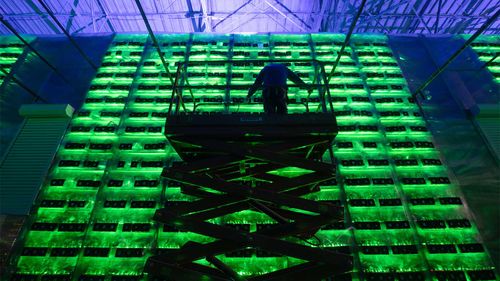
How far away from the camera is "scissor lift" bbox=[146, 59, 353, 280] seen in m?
3.94

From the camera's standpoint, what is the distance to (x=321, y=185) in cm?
700

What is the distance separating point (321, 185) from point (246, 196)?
10.8 feet

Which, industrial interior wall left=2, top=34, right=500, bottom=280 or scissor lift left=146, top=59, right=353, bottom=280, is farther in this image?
industrial interior wall left=2, top=34, right=500, bottom=280

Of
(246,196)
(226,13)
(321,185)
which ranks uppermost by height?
(226,13)

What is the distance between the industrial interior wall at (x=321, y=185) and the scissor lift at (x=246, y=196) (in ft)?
4.66

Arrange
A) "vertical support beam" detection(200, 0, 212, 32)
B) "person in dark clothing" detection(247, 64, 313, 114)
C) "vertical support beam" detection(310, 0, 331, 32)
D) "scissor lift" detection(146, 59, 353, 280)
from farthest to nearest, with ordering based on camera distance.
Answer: "vertical support beam" detection(310, 0, 331, 32), "vertical support beam" detection(200, 0, 212, 32), "person in dark clothing" detection(247, 64, 313, 114), "scissor lift" detection(146, 59, 353, 280)

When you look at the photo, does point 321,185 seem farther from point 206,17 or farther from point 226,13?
point 206,17

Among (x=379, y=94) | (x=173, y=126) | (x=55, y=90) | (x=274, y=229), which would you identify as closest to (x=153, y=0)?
(x=55, y=90)

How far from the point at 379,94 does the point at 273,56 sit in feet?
10.8

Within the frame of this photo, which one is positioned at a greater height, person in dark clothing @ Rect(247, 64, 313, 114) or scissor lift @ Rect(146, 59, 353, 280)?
person in dark clothing @ Rect(247, 64, 313, 114)

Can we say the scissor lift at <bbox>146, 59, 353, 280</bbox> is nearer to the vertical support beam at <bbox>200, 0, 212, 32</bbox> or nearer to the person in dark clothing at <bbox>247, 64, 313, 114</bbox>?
the person in dark clothing at <bbox>247, 64, 313, 114</bbox>

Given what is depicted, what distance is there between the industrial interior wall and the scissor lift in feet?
4.66

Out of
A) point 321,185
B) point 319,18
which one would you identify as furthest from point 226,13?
point 321,185

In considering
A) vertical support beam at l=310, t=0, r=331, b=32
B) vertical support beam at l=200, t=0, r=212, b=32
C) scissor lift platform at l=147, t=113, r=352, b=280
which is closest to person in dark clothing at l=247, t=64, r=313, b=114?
scissor lift platform at l=147, t=113, r=352, b=280
